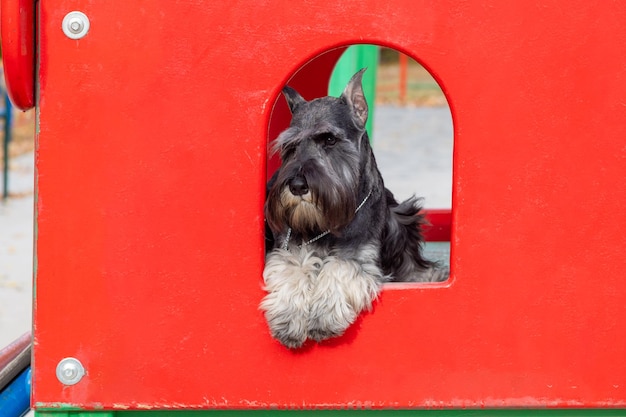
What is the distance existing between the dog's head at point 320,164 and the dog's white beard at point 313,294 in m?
0.12

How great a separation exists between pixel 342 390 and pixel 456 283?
0.42 meters

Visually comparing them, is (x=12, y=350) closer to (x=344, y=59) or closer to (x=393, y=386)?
(x=393, y=386)

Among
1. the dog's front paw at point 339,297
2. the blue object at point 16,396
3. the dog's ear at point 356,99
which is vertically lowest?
the blue object at point 16,396

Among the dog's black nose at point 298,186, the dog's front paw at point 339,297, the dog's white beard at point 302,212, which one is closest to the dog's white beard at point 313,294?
the dog's front paw at point 339,297

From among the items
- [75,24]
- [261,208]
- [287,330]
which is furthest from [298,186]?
[75,24]

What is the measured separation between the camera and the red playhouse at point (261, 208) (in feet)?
8.19

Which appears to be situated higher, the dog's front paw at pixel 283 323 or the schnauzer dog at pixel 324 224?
the schnauzer dog at pixel 324 224

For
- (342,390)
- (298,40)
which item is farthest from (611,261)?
(298,40)

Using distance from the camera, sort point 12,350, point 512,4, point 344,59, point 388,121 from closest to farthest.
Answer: point 512,4, point 12,350, point 344,59, point 388,121

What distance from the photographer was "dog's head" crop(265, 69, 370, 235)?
278cm

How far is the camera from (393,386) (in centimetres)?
262

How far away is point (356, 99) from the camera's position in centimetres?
309

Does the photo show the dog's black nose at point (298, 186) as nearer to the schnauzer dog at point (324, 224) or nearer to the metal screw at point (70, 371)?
the schnauzer dog at point (324, 224)

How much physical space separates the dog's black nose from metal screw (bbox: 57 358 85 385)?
2.49 ft
